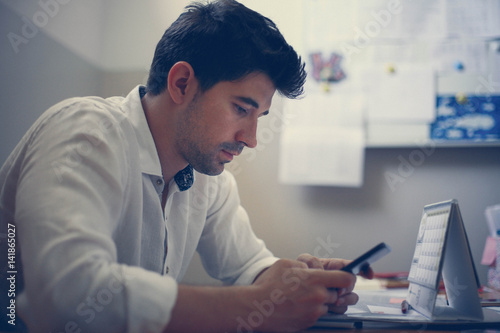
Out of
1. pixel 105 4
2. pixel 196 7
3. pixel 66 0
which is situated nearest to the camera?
pixel 196 7

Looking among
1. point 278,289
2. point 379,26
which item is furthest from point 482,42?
point 278,289

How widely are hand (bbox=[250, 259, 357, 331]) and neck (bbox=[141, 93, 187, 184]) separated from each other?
15.2 inches

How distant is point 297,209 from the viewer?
4.96 ft

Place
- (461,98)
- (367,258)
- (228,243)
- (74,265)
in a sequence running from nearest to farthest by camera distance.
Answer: (74,265)
(367,258)
(228,243)
(461,98)

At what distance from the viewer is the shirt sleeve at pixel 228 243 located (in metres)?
1.05

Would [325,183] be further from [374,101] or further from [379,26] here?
[379,26]

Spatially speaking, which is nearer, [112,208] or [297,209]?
[112,208]

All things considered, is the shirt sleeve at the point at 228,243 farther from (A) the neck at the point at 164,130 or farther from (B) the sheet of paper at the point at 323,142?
(B) the sheet of paper at the point at 323,142

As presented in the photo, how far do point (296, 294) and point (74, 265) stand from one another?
12.0 inches

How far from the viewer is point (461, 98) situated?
56.6 inches

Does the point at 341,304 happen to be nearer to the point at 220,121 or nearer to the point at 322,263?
the point at 322,263

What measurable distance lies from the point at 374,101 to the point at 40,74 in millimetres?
1140

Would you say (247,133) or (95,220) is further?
(247,133)

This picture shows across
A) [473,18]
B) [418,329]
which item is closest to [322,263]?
[418,329]
